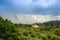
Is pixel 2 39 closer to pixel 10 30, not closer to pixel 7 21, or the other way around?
pixel 10 30

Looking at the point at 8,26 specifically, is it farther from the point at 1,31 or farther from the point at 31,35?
the point at 31,35

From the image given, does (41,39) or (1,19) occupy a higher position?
(1,19)

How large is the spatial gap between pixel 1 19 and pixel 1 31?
6600mm

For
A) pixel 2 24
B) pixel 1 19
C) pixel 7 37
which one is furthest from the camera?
pixel 1 19

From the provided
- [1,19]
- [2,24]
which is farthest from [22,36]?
[1,19]

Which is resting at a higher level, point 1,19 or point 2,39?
point 1,19

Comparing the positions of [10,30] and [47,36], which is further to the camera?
[47,36]

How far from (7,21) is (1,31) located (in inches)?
201

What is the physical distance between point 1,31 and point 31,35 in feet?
22.3

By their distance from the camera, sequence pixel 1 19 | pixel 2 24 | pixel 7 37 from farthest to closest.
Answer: pixel 1 19, pixel 2 24, pixel 7 37

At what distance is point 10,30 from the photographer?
4672cm

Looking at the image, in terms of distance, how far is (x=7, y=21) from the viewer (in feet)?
168

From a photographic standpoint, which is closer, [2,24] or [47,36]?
[2,24]

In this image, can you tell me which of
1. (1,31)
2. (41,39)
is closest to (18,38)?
(1,31)
